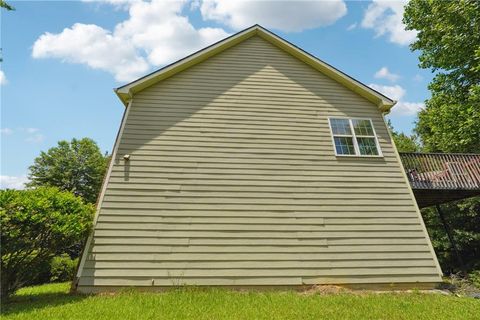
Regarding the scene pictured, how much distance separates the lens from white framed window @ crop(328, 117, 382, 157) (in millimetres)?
8805

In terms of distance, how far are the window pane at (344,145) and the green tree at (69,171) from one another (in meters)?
29.6

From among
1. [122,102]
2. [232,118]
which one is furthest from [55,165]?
[232,118]

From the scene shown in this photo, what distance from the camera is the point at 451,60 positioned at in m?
13.7

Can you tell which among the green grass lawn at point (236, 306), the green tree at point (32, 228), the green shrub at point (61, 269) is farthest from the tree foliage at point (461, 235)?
the green shrub at point (61, 269)

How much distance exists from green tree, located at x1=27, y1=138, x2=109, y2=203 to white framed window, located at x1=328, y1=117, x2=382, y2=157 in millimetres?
29548

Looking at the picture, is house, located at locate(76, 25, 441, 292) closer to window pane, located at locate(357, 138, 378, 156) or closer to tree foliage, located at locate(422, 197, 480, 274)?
window pane, located at locate(357, 138, 378, 156)

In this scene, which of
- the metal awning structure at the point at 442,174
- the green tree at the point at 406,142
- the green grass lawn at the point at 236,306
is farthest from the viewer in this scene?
the green tree at the point at 406,142

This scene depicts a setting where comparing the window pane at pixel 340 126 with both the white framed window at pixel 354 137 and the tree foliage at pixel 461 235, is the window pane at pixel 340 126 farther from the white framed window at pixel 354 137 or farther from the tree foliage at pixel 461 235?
the tree foliage at pixel 461 235

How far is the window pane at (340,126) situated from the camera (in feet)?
29.8

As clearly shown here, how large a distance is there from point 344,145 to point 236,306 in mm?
5824

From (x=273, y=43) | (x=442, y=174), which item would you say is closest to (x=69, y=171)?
(x=273, y=43)

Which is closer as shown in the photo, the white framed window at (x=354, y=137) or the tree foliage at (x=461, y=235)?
the white framed window at (x=354, y=137)

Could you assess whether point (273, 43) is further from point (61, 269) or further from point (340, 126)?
point (61, 269)

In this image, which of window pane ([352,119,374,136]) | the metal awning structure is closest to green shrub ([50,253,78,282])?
window pane ([352,119,374,136])
